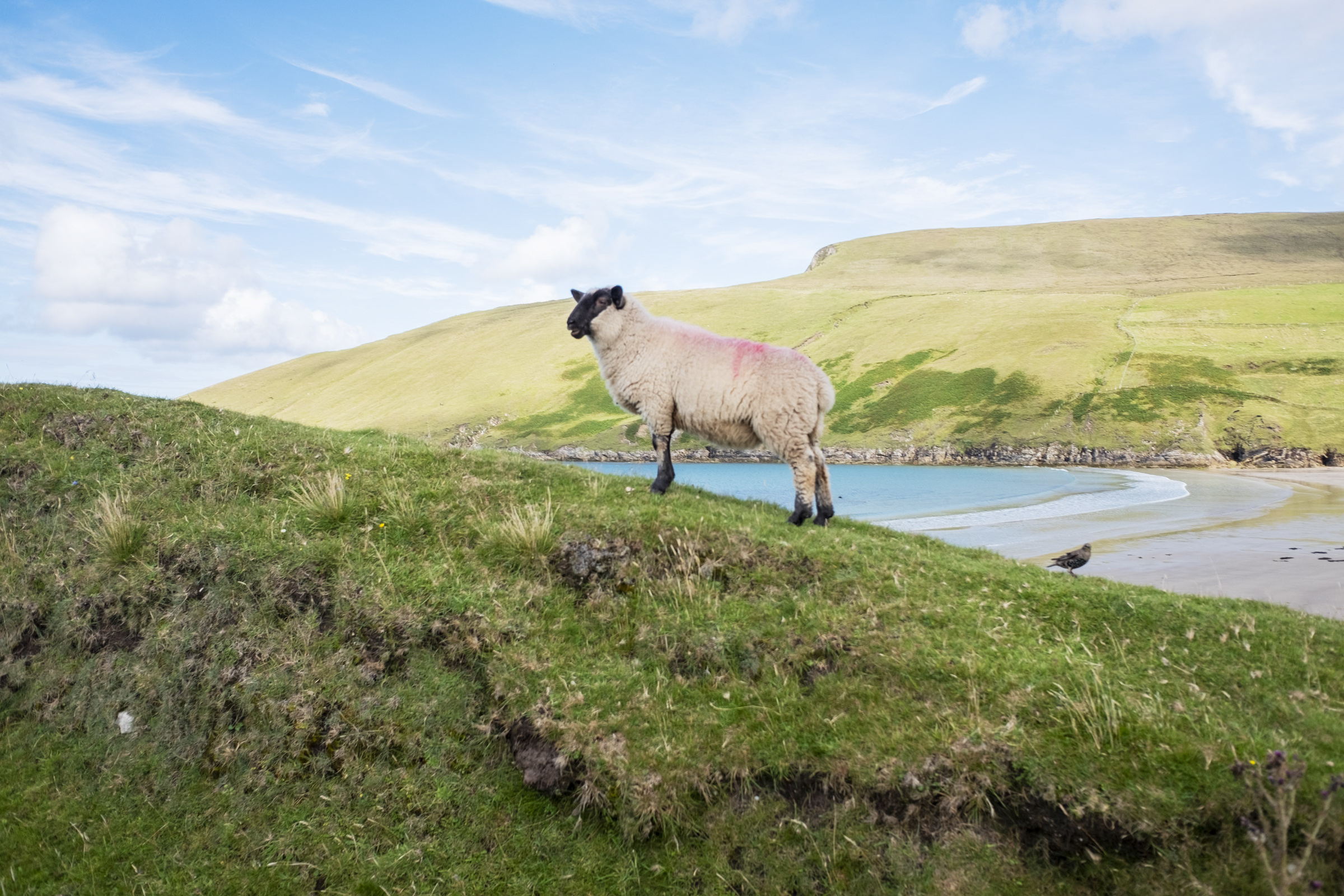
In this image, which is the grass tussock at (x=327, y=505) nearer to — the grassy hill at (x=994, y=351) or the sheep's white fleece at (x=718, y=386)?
the sheep's white fleece at (x=718, y=386)

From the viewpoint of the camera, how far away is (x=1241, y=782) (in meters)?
4.36

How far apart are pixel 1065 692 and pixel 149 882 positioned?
7.32 m

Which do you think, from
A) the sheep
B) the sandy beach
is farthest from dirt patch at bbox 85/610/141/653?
the sandy beach

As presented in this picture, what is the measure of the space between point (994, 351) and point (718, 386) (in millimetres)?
80518

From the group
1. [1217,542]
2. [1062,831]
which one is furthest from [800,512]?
[1217,542]

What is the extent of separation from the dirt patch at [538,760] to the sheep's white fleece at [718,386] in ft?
17.4

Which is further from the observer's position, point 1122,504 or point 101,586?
point 1122,504

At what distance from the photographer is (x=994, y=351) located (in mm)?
80562

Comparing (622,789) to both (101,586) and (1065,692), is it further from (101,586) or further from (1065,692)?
(101,586)

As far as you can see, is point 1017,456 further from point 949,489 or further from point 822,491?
point 822,491

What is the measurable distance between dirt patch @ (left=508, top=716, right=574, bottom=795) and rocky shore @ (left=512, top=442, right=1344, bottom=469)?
35.6 m

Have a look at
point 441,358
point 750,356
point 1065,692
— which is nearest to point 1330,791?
point 1065,692

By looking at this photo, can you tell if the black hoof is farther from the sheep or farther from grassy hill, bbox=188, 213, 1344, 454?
grassy hill, bbox=188, 213, 1344, 454

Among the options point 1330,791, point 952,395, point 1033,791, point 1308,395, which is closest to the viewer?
point 1330,791
